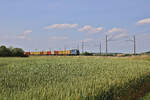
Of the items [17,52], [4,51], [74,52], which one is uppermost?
[4,51]

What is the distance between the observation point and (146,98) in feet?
36.2

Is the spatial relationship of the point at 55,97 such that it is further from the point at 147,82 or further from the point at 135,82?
the point at 147,82

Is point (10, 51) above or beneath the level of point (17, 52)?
above

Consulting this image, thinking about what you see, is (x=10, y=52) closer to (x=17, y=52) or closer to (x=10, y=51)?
(x=10, y=51)

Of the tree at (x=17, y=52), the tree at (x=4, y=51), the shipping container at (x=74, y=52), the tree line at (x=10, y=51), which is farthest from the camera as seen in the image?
the shipping container at (x=74, y=52)

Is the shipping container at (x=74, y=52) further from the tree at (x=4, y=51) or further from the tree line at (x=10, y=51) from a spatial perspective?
the tree at (x=4, y=51)

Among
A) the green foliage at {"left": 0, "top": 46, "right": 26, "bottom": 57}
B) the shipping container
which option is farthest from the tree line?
the shipping container

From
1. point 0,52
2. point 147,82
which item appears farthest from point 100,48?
point 147,82

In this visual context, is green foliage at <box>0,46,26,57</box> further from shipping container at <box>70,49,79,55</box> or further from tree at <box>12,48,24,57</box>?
shipping container at <box>70,49,79,55</box>

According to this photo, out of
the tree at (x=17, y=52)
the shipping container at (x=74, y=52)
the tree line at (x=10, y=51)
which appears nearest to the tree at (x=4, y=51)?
the tree line at (x=10, y=51)

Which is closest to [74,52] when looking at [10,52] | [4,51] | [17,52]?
[17,52]

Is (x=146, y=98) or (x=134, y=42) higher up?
(x=134, y=42)

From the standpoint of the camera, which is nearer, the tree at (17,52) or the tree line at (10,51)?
the tree line at (10,51)

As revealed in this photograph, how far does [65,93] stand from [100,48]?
214 feet
